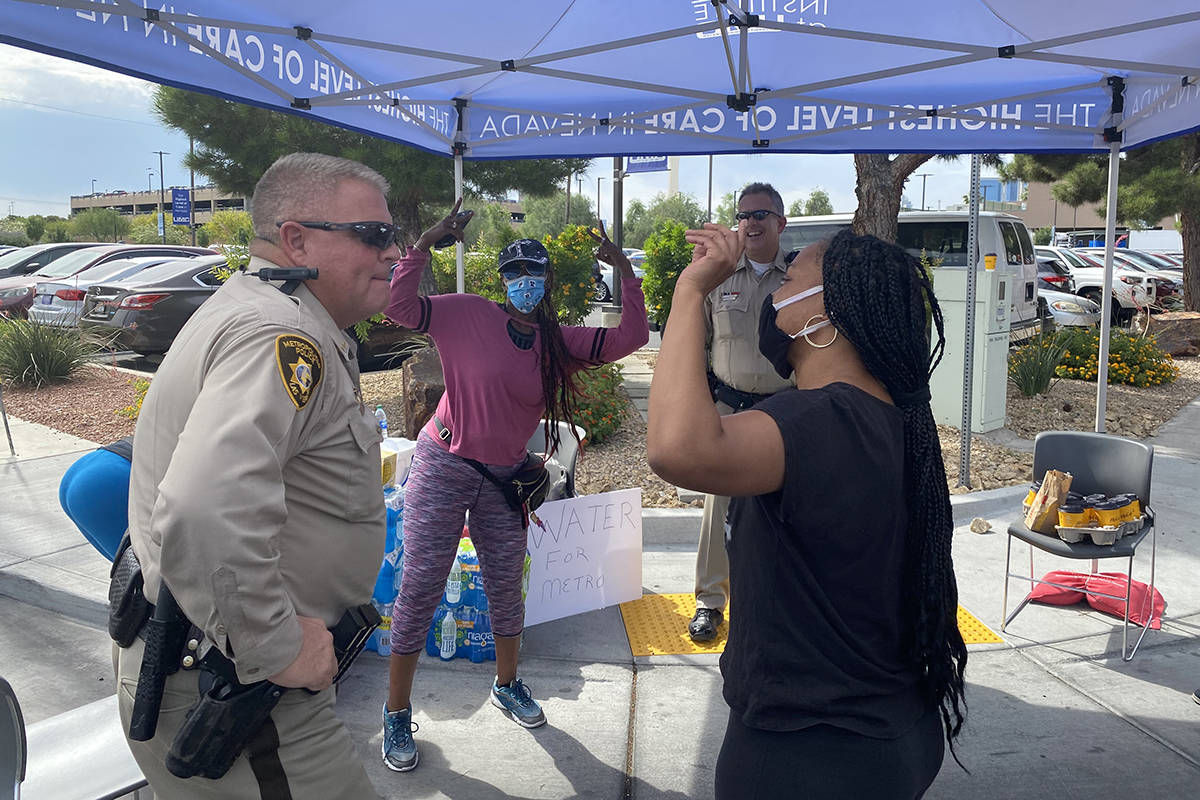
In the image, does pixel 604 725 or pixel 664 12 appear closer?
pixel 604 725

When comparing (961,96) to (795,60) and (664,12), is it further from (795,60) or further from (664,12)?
(664,12)

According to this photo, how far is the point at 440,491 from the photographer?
10.6 feet

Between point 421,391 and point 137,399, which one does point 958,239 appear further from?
point 137,399

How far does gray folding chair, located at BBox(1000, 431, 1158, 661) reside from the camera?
13.7 feet

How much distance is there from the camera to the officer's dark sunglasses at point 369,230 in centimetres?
176

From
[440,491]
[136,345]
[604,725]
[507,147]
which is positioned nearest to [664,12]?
[507,147]

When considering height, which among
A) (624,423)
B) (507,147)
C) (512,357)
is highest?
(507,147)

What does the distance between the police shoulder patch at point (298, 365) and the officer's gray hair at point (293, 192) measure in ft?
1.08

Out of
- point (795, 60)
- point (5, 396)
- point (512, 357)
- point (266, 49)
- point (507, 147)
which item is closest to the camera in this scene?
point (512, 357)

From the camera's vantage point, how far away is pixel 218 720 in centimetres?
151

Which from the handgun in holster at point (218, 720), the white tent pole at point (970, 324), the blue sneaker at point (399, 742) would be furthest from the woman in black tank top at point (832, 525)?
the white tent pole at point (970, 324)

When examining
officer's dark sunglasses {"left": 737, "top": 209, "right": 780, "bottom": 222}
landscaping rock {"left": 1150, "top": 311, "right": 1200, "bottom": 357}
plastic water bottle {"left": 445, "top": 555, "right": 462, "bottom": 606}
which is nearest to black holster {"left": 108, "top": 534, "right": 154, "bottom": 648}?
→ plastic water bottle {"left": 445, "top": 555, "right": 462, "bottom": 606}

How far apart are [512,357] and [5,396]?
8950mm

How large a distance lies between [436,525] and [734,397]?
67.1 inches
